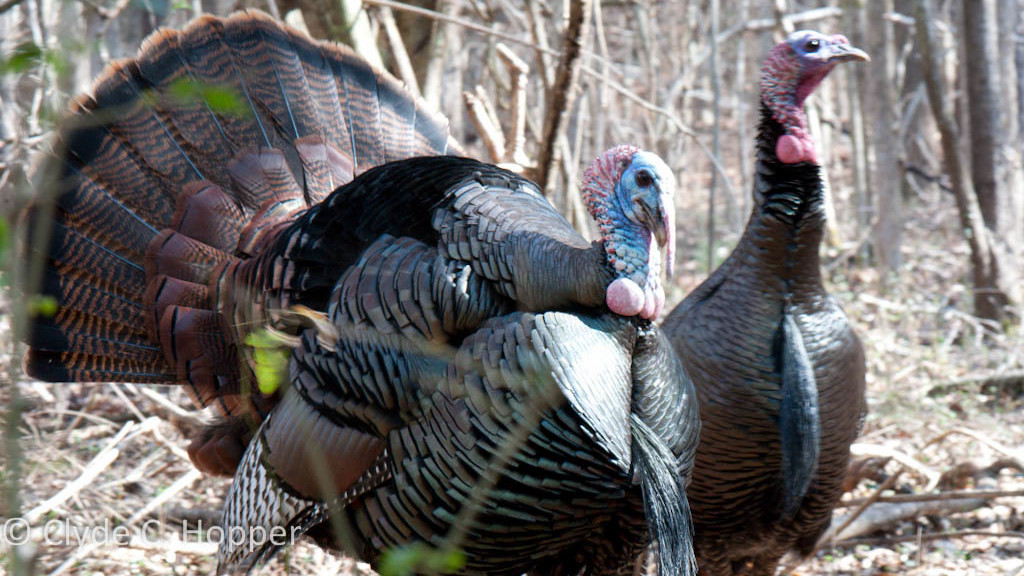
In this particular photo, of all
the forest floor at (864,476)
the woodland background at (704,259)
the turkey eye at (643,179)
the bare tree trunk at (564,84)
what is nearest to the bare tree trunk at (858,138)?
the woodland background at (704,259)

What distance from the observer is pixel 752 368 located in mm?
3441

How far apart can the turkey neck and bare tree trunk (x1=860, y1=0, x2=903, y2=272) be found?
4927 mm

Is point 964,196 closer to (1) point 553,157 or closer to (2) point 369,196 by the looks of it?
(1) point 553,157

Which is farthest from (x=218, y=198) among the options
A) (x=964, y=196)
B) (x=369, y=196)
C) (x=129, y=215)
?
(x=964, y=196)

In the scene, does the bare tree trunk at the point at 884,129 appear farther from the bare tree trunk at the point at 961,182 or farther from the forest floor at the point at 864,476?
the forest floor at the point at 864,476

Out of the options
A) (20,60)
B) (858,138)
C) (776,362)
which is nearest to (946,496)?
(776,362)

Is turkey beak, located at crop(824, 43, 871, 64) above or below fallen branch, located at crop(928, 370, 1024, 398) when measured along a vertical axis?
above

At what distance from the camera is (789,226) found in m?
3.52

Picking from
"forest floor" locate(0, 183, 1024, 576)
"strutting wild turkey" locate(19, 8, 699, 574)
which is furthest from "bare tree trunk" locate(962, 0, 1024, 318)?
"strutting wild turkey" locate(19, 8, 699, 574)

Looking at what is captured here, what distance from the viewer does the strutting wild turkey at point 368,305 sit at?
2.73 m

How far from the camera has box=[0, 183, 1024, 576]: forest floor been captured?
13.2 feet

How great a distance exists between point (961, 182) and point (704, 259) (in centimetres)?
316

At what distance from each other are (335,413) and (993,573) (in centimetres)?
304

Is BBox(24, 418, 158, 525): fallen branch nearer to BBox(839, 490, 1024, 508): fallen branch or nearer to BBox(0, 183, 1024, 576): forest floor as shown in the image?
BBox(0, 183, 1024, 576): forest floor
